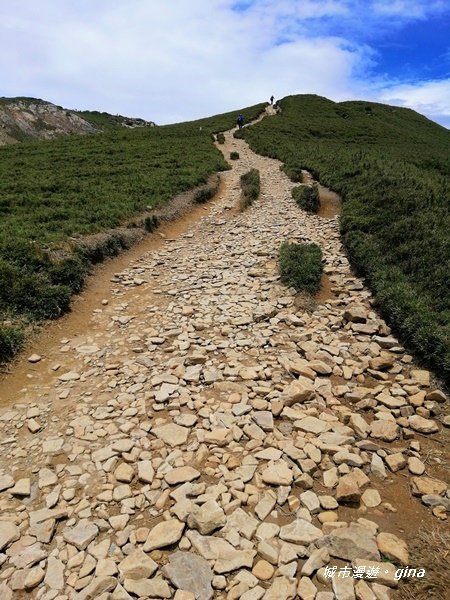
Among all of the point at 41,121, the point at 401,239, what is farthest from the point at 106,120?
the point at 401,239

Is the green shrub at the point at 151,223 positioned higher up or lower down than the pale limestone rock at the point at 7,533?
higher up

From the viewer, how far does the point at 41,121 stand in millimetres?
109875

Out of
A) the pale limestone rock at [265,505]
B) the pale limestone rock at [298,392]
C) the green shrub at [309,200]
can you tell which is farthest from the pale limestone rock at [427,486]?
the green shrub at [309,200]

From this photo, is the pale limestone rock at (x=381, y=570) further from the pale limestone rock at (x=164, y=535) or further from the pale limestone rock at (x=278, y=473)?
the pale limestone rock at (x=164, y=535)

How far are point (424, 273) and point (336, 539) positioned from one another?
819 cm

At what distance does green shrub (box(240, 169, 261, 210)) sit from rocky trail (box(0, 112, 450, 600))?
11113mm

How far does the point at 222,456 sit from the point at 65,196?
17.3m

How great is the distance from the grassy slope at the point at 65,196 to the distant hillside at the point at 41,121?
244 ft

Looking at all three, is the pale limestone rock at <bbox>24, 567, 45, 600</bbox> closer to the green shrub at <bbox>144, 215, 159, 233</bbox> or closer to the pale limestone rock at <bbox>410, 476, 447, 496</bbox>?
the pale limestone rock at <bbox>410, 476, 447, 496</bbox>

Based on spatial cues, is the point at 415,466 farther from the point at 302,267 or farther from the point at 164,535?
the point at 302,267

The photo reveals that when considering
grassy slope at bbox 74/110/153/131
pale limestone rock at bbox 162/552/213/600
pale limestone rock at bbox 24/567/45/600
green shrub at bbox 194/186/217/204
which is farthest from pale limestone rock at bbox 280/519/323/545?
grassy slope at bbox 74/110/153/131

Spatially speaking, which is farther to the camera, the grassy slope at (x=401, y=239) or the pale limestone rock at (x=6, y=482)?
the grassy slope at (x=401, y=239)

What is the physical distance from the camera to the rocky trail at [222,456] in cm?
427

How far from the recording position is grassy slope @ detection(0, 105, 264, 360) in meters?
10.1
